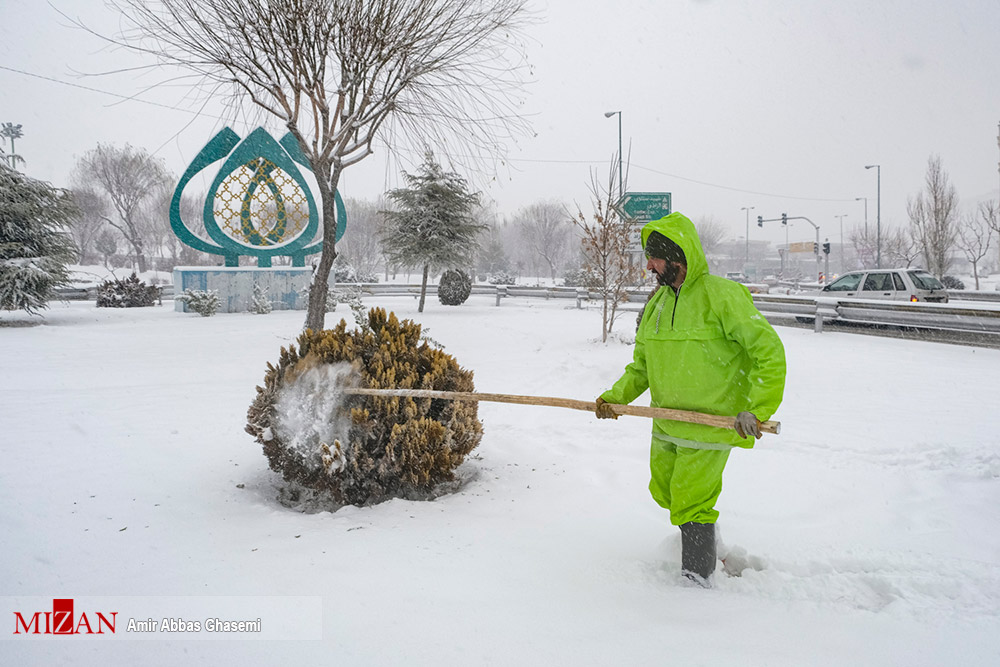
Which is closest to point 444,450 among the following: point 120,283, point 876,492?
point 876,492

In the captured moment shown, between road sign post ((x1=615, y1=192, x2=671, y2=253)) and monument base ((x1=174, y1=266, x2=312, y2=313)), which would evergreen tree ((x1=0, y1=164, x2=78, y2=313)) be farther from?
road sign post ((x1=615, y1=192, x2=671, y2=253))

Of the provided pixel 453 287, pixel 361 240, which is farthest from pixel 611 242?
pixel 361 240

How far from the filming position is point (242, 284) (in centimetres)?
1756

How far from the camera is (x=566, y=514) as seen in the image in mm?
3811

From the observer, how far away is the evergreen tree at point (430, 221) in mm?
19203

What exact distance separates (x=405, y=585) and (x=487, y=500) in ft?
4.45

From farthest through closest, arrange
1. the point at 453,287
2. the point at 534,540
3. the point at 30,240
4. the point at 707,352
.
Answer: the point at 453,287
the point at 30,240
the point at 534,540
the point at 707,352

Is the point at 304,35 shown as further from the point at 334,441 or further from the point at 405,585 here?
the point at 405,585

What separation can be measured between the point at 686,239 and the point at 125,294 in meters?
21.2

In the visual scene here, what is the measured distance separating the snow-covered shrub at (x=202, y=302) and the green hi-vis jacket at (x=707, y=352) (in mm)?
16026

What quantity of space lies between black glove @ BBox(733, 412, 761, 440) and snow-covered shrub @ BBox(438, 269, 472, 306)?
19.5 m

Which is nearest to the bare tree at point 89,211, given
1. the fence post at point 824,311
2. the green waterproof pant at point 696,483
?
the fence post at point 824,311

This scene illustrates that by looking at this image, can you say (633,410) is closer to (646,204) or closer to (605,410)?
(605,410)

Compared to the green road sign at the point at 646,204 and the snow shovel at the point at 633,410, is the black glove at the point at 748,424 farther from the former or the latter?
the green road sign at the point at 646,204
